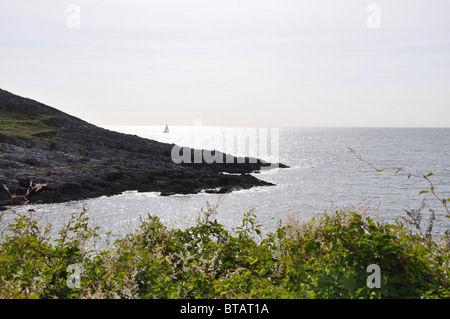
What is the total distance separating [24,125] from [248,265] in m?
80.1

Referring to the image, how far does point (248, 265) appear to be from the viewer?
558cm

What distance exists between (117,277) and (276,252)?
2.41 meters

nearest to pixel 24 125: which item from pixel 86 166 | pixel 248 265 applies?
pixel 86 166

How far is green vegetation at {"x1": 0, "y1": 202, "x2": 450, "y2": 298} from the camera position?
166 inches

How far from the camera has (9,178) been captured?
1591 inches

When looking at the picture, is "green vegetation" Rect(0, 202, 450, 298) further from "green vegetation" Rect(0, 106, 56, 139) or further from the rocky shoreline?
"green vegetation" Rect(0, 106, 56, 139)

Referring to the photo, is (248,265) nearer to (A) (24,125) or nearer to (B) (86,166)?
(B) (86,166)

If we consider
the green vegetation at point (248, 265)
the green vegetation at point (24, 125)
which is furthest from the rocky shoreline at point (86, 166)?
the green vegetation at point (248, 265)

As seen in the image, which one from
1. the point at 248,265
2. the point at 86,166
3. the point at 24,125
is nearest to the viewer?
the point at 248,265

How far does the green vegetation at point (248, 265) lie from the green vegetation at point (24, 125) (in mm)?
63311

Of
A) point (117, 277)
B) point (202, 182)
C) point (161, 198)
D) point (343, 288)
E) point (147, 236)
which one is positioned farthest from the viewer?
point (202, 182)

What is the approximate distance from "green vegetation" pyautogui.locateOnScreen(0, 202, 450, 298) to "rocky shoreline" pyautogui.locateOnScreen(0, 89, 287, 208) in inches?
1402
